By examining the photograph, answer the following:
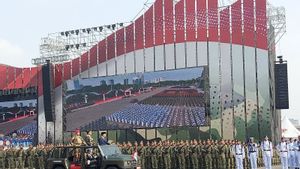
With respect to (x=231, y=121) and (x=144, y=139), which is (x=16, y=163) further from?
(x=231, y=121)

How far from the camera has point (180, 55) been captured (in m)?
35.2

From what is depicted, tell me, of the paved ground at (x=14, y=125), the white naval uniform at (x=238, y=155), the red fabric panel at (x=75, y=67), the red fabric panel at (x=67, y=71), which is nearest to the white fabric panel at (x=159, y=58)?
the red fabric panel at (x=75, y=67)

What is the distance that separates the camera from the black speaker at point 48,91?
38.2m

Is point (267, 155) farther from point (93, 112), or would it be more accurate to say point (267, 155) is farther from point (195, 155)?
point (93, 112)

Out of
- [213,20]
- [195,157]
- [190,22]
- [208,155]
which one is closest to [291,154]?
[208,155]

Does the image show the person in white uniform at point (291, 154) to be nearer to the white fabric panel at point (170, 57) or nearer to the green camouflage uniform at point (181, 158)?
the green camouflage uniform at point (181, 158)

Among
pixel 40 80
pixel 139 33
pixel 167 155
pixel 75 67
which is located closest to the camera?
pixel 167 155

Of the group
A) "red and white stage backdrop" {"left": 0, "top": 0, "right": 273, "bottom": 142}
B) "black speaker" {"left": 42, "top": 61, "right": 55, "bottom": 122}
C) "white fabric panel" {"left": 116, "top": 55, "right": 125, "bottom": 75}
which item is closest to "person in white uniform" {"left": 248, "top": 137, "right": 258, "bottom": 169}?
"red and white stage backdrop" {"left": 0, "top": 0, "right": 273, "bottom": 142}

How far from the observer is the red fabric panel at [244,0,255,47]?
33.0m

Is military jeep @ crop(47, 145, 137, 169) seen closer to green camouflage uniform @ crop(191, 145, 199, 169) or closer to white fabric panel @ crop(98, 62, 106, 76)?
green camouflage uniform @ crop(191, 145, 199, 169)

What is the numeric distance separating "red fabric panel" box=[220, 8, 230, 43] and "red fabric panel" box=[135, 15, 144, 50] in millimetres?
5740

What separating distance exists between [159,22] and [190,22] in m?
2.33

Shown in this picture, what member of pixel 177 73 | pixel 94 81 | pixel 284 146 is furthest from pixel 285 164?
pixel 94 81

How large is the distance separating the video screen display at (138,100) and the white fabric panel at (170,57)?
1663 millimetres
